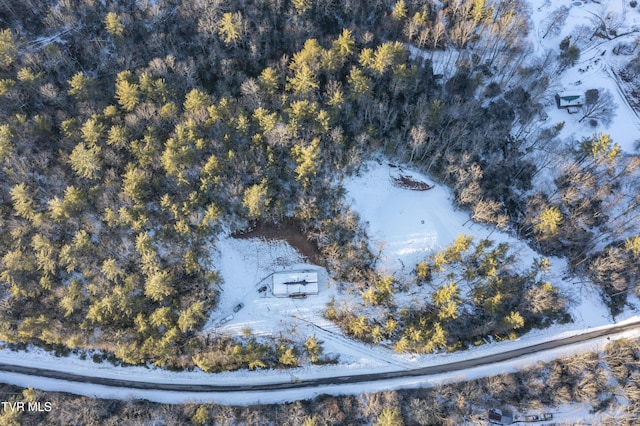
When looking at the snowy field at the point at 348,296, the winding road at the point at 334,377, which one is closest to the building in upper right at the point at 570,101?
the snowy field at the point at 348,296

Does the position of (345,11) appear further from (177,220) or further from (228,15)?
(177,220)

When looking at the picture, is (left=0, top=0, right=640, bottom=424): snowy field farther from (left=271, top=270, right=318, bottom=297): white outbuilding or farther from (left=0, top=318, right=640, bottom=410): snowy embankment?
(left=271, top=270, right=318, bottom=297): white outbuilding

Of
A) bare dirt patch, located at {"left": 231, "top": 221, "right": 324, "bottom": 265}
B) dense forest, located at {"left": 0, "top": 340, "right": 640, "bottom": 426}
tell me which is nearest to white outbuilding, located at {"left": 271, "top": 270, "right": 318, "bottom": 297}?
bare dirt patch, located at {"left": 231, "top": 221, "right": 324, "bottom": 265}

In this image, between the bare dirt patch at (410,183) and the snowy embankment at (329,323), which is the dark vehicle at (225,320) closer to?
the snowy embankment at (329,323)

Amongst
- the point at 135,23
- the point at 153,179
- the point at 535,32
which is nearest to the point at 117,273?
the point at 153,179

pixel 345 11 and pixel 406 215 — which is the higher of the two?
pixel 345 11

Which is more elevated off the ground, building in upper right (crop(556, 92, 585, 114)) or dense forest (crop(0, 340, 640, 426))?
building in upper right (crop(556, 92, 585, 114))
